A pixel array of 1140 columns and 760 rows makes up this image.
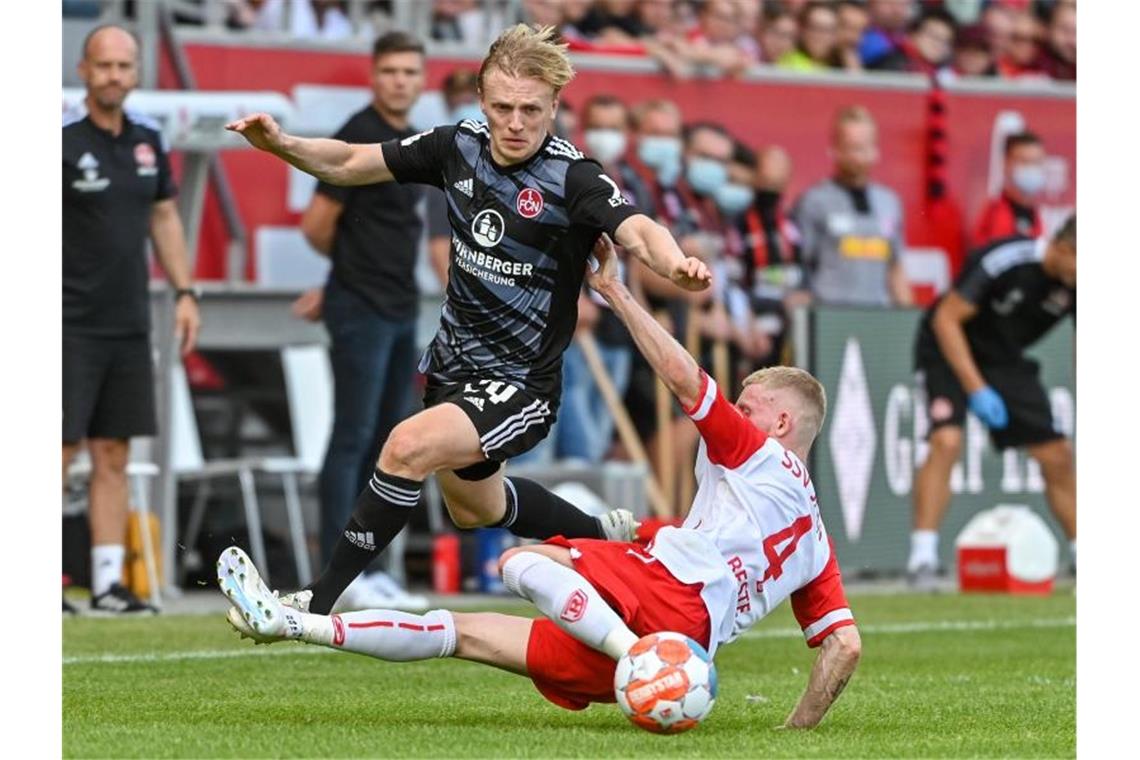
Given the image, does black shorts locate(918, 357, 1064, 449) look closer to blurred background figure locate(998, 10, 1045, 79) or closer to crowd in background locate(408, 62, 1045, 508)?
crowd in background locate(408, 62, 1045, 508)

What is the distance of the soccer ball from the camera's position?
6.49 metres

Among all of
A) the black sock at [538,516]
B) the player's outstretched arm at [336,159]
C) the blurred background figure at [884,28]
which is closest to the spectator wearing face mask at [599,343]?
the blurred background figure at [884,28]

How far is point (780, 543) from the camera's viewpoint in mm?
6949

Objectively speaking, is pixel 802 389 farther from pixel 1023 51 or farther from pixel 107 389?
pixel 1023 51

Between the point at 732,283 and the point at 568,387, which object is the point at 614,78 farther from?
the point at 568,387

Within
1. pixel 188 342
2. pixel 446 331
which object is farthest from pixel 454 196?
pixel 188 342

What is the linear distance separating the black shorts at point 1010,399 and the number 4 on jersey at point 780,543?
8.37m

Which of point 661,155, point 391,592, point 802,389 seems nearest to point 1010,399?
point 661,155

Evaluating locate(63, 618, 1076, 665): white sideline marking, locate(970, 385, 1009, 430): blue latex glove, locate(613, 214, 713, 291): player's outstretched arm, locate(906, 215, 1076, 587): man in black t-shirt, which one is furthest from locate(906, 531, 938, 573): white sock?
locate(613, 214, 713, 291): player's outstretched arm

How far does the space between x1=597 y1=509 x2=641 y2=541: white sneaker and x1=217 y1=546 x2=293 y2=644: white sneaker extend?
1.91 metres

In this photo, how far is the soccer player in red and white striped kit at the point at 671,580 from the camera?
6.73 meters

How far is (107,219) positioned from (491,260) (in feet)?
15.1

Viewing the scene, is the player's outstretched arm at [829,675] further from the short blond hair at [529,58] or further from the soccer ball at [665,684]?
the short blond hair at [529,58]

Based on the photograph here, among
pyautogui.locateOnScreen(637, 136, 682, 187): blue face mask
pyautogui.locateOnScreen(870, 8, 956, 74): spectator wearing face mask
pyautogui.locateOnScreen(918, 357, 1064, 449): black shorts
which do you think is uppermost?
pyautogui.locateOnScreen(870, 8, 956, 74): spectator wearing face mask
